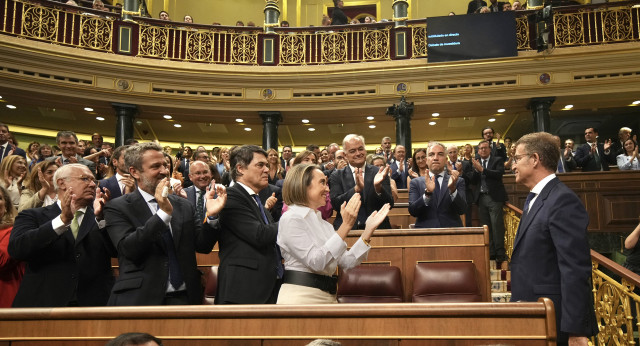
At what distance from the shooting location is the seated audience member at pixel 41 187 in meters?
3.18

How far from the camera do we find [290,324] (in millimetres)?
1832

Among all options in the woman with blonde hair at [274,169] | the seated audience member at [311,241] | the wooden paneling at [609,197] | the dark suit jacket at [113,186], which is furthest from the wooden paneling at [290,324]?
the wooden paneling at [609,197]

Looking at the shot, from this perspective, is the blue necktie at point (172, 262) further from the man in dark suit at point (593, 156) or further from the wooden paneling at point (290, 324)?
the man in dark suit at point (593, 156)

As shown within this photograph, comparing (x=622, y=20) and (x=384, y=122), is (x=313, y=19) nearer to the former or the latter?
(x=384, y=122)

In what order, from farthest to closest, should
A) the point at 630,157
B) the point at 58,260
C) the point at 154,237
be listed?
the point at 630,157 → the point at 58,260 → the point at 154,237

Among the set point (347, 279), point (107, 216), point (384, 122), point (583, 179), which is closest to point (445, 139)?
point (384, 122)

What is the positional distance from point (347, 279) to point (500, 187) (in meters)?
3.03

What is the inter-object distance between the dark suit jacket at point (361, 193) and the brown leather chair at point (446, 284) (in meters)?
0.67

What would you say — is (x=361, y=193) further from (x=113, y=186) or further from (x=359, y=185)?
(x=113, y=186)

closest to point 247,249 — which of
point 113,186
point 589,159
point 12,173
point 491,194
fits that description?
point 113,186

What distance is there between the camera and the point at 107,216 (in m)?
2.26

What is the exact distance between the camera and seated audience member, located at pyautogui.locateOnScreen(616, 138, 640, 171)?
6.70m

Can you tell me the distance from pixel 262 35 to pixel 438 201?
Result: 655 cm

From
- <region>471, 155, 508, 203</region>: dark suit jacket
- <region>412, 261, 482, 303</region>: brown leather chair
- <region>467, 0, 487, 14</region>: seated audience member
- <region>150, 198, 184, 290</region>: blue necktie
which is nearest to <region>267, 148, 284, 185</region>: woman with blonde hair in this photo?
<region>471, 155, 508, 203</region>: dark suit jacket
